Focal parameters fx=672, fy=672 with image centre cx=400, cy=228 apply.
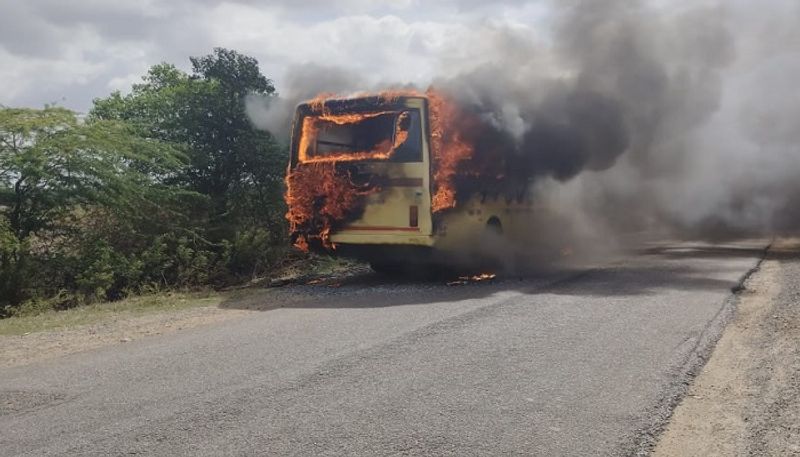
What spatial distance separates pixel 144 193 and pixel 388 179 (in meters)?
5.13

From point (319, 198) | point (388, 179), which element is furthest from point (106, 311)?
point (388, 179)

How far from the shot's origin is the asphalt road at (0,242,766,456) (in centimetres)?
388

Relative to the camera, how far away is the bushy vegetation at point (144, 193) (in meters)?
10.8

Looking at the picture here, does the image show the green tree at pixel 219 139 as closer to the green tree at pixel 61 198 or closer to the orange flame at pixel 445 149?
the green tree at pixel 61 198

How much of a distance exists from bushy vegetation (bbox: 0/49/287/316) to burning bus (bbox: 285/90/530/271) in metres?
3.48

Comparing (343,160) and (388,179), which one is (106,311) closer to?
(343,160)

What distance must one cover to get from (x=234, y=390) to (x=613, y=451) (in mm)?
2590

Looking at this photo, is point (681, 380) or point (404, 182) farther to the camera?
point (404, 182)

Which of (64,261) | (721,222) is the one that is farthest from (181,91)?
(721,222)

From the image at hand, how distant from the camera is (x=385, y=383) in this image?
488 cm

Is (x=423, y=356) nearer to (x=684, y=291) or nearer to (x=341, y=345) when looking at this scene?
(x=341, y=345)

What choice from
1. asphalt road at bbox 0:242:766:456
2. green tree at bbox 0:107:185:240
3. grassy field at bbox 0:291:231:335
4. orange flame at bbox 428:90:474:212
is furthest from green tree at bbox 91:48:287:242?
asphalt road at bbox 0:242:766:456

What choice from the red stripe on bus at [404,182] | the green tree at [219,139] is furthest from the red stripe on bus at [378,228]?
Answer: the green tree at [219,139]

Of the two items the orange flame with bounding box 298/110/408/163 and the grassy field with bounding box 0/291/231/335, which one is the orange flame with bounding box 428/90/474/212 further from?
the grassy field with bounding box 0/291/231/335
